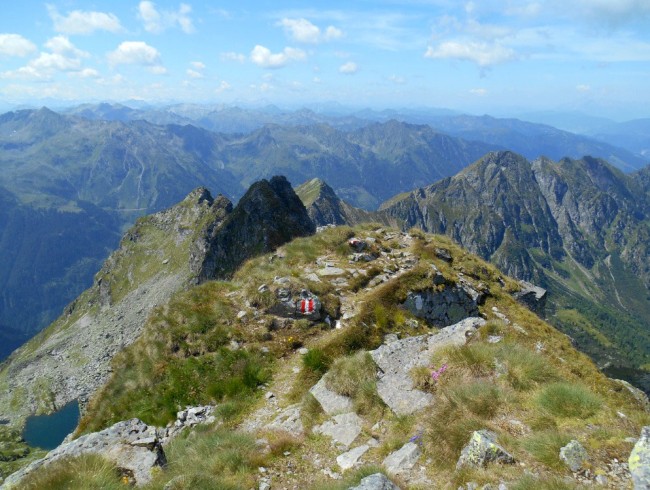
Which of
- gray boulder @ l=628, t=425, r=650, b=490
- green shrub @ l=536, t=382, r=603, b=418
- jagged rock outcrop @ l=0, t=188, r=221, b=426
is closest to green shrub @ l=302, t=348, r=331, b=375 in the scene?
green shrub @ l=536, t=382, r=603, b=418

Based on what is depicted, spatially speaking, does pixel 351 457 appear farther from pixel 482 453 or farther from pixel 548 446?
pixel 548 446

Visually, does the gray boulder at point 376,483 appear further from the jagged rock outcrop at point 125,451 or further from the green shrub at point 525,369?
the jagged rock outcrop at point 125,451

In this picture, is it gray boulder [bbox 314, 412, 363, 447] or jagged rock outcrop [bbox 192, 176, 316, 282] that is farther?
jagged rock outcrop [bbox 192, 176, 316, 282]

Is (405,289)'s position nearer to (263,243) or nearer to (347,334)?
(347,334)

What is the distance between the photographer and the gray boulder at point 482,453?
320 inches

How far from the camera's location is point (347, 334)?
17.9 meters

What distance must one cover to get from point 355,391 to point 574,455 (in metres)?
6.74

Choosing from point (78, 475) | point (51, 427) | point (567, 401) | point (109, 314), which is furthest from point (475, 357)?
point (51, 427)

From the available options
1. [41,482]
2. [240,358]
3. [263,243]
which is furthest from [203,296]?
[263,243]

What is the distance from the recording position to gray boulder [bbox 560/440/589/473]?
24.7ft

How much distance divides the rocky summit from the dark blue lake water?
3760 inches

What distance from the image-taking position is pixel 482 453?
8219 millimetres

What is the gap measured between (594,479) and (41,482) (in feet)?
36.6

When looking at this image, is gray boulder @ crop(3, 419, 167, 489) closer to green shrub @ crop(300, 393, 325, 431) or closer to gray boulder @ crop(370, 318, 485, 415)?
green shrub @ crop(300, 393, 325, 431)
